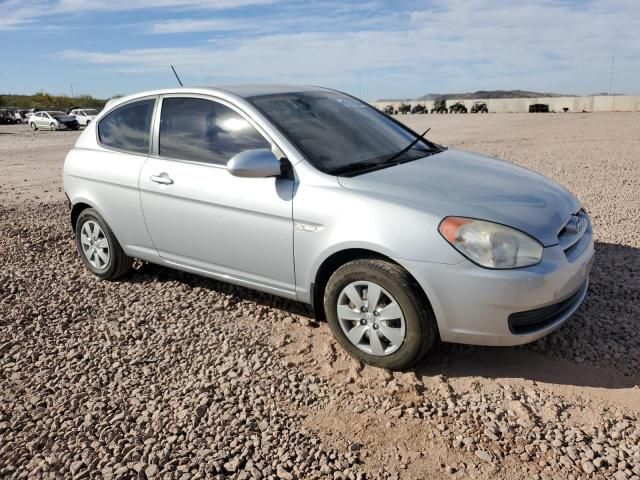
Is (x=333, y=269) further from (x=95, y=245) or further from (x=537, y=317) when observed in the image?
(x=95, y=245)

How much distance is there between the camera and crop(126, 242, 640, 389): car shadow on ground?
10.9 feet

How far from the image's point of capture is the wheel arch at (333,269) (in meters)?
3.18

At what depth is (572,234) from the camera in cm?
342

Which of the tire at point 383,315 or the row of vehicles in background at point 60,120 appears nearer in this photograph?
the tire at point 383,315

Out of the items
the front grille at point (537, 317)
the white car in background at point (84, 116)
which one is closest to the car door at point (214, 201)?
the front grille at point (537, 317)

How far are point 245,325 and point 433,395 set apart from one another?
5.16ft

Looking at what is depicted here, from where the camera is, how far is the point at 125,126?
4730mm

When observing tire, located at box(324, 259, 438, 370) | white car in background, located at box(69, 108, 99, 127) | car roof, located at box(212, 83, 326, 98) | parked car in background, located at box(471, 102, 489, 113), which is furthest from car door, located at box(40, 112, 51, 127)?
parked car in background, located at box(471, 102, 489, 113)

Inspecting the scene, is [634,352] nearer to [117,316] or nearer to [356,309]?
[356,309]

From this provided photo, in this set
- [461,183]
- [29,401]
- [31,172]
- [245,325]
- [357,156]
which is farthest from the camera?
[31,172]

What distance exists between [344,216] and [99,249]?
2829 millimetres

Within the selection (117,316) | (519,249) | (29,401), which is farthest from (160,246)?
(519,249)

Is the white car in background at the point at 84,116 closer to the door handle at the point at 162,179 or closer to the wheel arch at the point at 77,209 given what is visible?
the wheel arch at the point at 77,209

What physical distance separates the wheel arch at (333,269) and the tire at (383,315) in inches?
0.8
